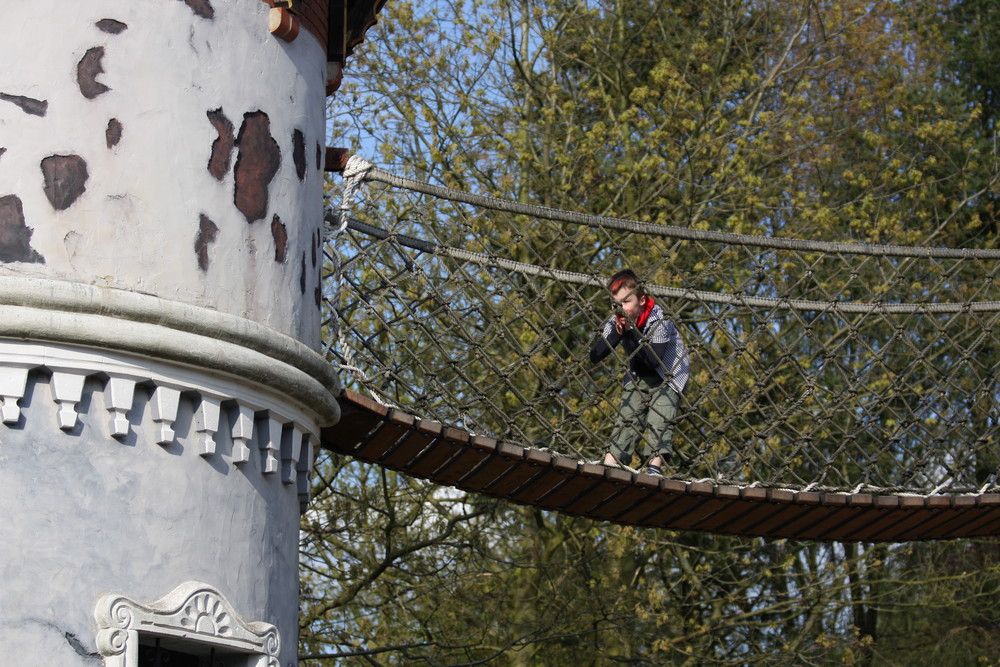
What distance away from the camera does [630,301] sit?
28.3 feet

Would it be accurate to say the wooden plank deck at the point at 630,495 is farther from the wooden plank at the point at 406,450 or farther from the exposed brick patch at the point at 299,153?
the exposed brick patch at the point at 299,153

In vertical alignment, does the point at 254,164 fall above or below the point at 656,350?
below

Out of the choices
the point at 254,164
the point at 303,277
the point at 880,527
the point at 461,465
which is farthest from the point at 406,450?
the point at 880,527

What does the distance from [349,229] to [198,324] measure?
1.92 m

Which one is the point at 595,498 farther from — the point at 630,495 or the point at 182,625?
the point at 182,625

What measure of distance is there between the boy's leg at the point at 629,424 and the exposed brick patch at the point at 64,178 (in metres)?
3.62

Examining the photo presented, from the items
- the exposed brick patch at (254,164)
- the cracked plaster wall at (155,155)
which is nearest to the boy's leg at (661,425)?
the cracked plaster wall at (155,155)

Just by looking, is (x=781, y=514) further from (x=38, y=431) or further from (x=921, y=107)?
(x=921, y=107)

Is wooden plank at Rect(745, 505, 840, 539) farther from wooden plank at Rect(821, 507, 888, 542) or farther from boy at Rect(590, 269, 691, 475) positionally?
boy at Rect(590, 269, 691, 475)

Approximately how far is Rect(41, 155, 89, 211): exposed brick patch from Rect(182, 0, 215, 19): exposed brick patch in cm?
79

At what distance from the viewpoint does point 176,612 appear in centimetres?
528

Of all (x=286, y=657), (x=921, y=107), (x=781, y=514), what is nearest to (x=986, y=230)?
(x=921, y=107)

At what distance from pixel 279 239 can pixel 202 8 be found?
888 mm

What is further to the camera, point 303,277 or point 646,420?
point 646,420
